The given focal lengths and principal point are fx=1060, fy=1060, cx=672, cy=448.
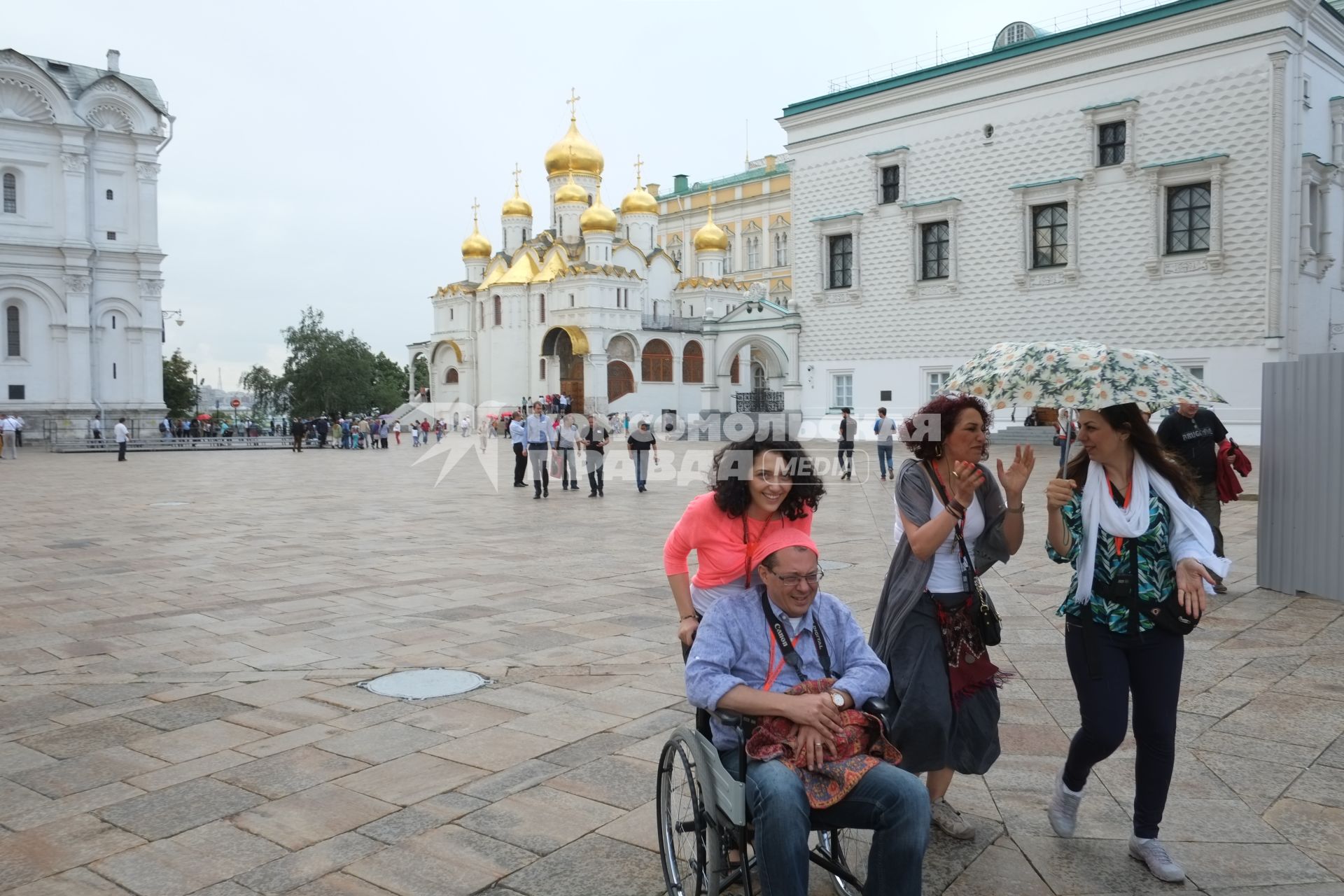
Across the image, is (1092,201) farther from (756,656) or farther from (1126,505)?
(756,656)

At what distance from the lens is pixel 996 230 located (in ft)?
107

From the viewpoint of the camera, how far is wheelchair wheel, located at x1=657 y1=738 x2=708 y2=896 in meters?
3.19

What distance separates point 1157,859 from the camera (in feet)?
11.9

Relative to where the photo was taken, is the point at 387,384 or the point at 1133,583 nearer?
the point at 1133,583

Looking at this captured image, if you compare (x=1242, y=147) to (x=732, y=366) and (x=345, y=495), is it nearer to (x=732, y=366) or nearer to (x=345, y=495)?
(x=345, y=495)

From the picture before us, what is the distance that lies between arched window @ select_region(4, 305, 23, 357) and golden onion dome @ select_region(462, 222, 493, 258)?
2498cm

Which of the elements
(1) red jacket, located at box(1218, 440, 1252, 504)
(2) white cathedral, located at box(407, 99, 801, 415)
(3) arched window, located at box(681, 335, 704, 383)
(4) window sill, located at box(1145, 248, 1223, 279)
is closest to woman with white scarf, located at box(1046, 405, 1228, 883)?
(1) red jacket, located at box(1218, 440, 1252, 504)

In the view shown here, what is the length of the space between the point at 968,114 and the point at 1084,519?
105 ft

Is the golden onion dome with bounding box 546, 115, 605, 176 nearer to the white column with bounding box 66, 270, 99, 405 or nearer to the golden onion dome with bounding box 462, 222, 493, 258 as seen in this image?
the golden onion dome with bounding box 462, 222, 493, 258

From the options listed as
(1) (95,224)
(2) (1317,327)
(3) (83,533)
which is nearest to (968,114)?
(2) (1317,327)

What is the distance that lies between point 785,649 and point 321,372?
7134 cm

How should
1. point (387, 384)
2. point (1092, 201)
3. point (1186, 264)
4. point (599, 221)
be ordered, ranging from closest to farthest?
point (1186, 264), point (1092, 201), point (599, 221), point (387, 384)

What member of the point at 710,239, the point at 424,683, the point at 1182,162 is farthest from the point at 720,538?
the point at 710,239

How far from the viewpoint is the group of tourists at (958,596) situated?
324cm
